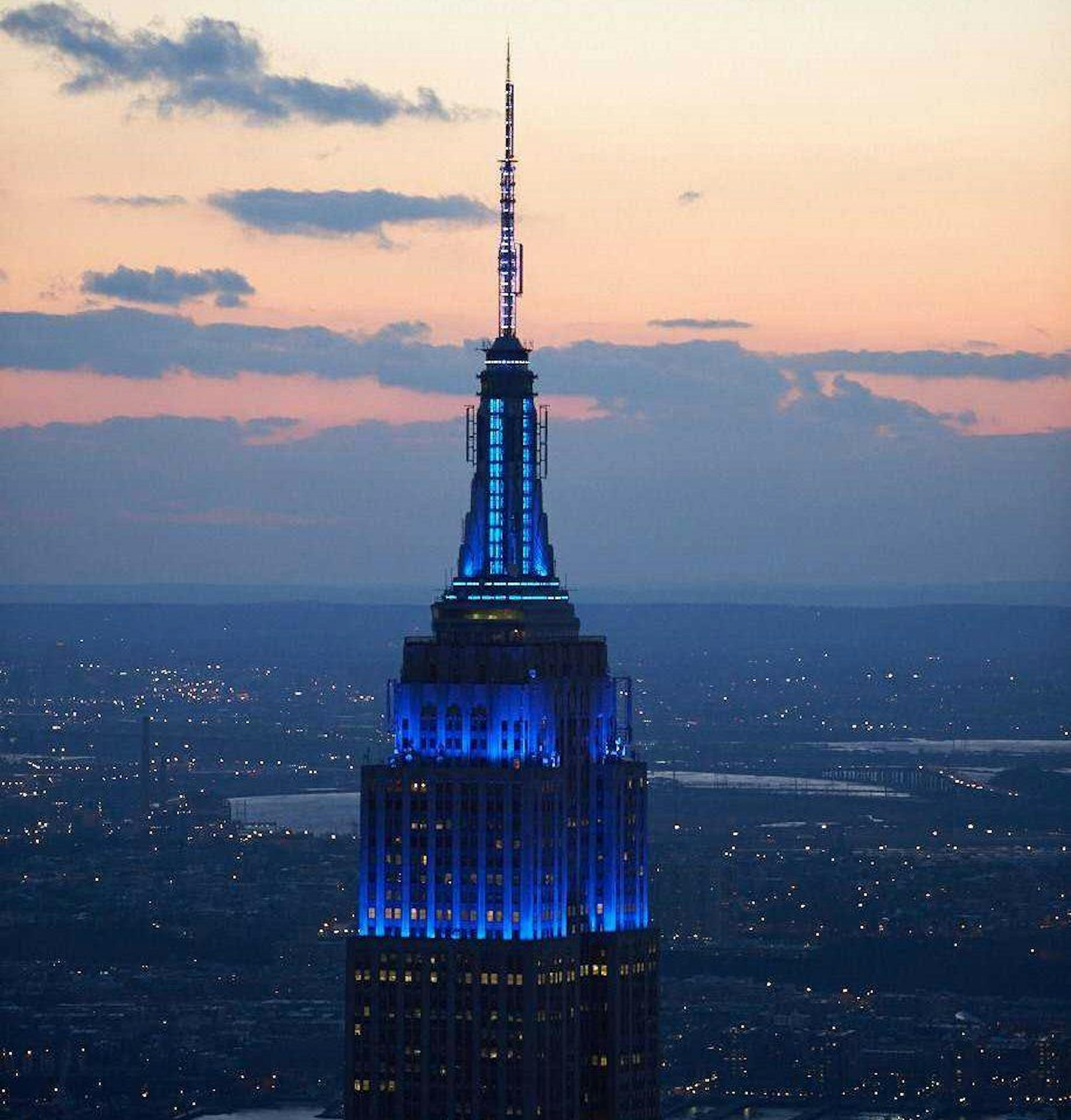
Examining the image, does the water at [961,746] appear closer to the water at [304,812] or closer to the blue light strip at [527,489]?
the water at [304,812]

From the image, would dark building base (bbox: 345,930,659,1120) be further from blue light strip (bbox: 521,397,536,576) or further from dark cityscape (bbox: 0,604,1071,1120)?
dark cityscape (bbox: 0,604,1071,1120)

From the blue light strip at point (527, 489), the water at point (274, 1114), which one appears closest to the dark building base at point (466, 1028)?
the blue light strip at point (527, 489)

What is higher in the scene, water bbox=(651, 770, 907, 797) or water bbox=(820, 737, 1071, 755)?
water bbox=(820, 737, 1071, 755)

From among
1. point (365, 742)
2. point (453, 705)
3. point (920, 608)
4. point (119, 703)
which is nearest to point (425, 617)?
point (365, 742)

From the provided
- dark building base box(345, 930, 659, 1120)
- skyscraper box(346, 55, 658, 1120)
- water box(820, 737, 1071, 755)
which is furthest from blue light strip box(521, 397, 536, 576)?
water box(820, 737, 1071, 755)

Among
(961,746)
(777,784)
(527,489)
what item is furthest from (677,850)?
(527,489)

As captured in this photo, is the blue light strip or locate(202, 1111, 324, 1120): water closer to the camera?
the blue light strip
